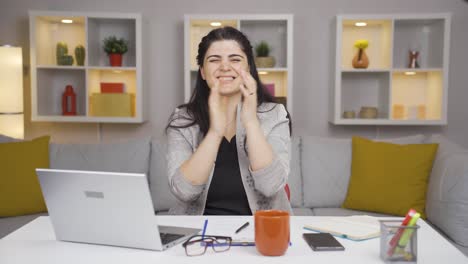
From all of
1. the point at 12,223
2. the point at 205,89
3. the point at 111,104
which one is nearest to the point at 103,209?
the point at 205,89

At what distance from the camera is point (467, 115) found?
3.91m

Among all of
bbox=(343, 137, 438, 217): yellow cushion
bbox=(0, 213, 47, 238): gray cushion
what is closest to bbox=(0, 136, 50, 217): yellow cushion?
bbox=(0, 213, 47, 238): gray cushion

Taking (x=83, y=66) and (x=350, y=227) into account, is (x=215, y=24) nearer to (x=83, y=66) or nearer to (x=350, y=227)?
(x=83, y=66)

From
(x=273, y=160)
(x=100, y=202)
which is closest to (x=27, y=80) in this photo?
(x=273, y=160)

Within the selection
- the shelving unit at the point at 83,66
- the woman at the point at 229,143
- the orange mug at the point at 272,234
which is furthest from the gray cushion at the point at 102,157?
the orange mug at the point at 272,234

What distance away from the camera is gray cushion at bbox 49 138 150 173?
315 cm

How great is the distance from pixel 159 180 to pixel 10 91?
4.13ft

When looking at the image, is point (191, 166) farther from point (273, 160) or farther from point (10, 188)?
point (10, 188)

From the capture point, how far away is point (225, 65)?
1924 mm

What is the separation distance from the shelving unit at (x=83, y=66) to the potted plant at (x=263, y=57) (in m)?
0.82

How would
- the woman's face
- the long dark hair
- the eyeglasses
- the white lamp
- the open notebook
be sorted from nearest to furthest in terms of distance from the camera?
the eyeglasses
the open notebook
the woman's face
the long dark hair
the white lamp

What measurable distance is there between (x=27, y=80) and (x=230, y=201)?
266cm

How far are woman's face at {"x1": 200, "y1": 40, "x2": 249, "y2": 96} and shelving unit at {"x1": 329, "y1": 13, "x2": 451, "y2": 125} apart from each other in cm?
177

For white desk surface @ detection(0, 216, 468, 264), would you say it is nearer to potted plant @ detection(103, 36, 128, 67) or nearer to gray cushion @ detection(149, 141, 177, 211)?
gray cushion @ detection(149, 141, 177, 211)
